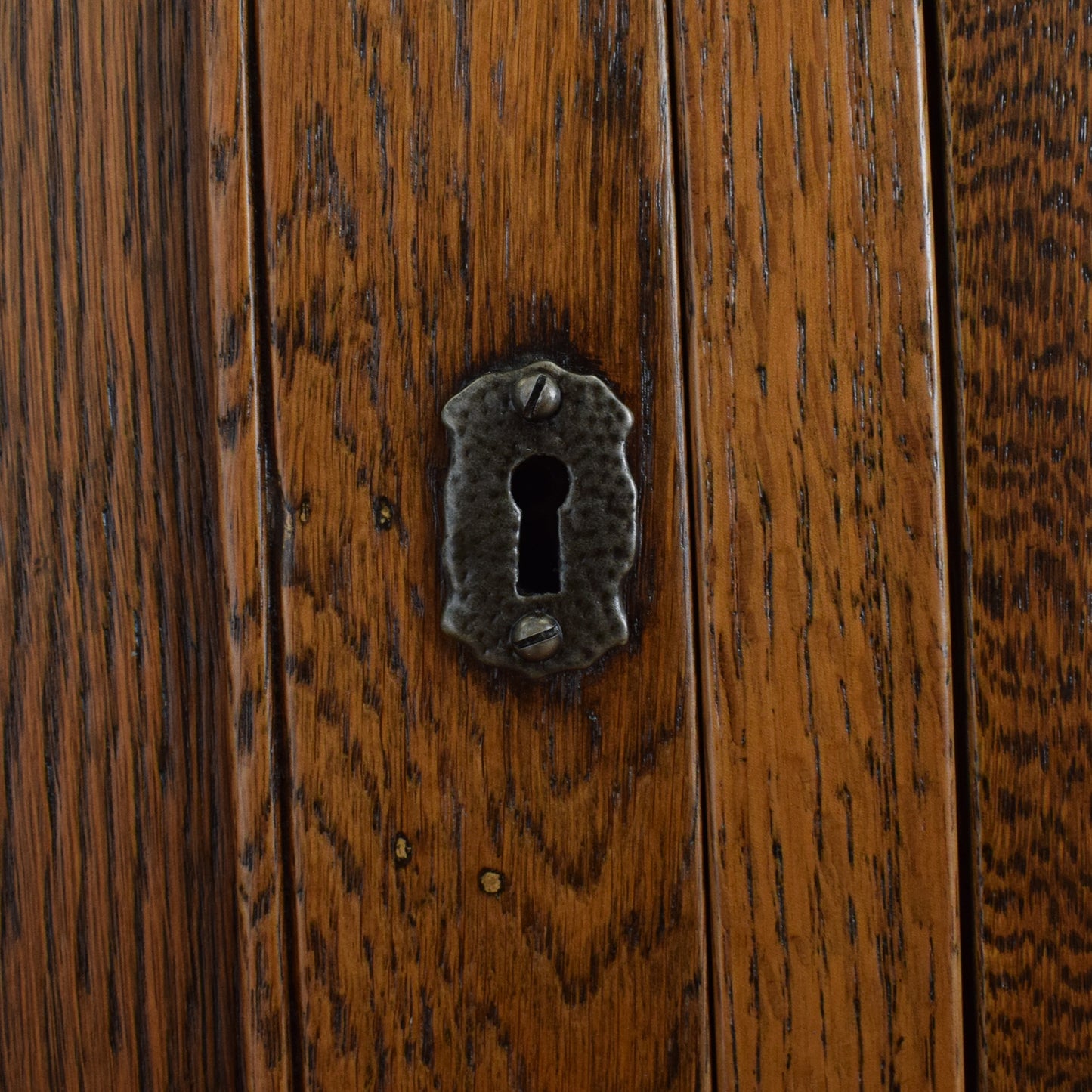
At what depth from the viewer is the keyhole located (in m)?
0.35

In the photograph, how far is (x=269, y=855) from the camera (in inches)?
→ 14.0

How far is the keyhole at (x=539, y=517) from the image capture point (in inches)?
13.9

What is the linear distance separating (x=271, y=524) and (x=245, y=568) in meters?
0.02

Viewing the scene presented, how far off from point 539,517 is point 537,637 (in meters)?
0.05

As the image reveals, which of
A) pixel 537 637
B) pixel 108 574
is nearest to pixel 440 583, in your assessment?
pixel 537 637

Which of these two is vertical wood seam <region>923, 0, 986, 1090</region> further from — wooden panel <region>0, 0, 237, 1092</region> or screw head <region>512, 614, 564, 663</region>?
wooden panel <region>0, 0, 237, 1092</region>

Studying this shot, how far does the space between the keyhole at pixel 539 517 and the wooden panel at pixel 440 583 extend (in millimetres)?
36

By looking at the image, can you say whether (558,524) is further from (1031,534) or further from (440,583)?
(1031,534)

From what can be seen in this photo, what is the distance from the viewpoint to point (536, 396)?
1.13ft

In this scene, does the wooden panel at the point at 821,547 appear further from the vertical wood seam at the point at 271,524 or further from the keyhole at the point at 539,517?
the vertical wood seam at the point at 271,524

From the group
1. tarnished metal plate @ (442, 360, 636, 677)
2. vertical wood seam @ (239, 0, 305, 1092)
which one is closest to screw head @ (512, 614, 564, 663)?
tarnished metal plate @ (442, 360, 636, 677)

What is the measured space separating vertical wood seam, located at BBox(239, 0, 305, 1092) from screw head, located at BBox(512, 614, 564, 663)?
0.10 m

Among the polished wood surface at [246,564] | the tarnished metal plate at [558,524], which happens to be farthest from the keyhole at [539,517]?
the polished wood surface at [246,564]

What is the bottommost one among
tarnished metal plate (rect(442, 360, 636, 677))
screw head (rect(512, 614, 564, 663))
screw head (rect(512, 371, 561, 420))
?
screw head (rect(512, 614, 564, 663))
